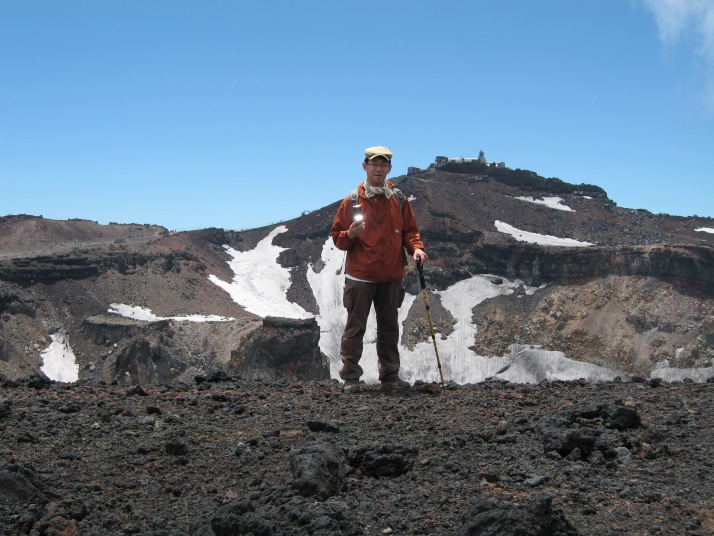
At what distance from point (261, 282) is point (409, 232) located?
70413 millimetres

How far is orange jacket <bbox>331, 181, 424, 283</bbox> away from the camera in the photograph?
8.72 m

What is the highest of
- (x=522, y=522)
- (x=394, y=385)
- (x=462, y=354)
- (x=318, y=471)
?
(x=394, y=385)

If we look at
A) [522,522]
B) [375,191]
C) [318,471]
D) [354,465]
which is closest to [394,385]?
[375,191]

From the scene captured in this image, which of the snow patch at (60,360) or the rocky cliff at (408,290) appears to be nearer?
the snow patch at (60,360)

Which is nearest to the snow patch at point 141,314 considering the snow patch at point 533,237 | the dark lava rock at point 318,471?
the snow patch at point 533,237

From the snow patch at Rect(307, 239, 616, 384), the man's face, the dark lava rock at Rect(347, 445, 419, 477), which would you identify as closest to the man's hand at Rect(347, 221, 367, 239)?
the man's face

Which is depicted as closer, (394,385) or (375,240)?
(375,240)

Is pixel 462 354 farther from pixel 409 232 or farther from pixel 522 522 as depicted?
pixel 522 522

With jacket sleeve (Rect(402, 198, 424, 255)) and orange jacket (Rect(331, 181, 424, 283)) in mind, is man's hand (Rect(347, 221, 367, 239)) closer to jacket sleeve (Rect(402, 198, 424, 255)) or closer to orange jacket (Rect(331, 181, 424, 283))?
orange jacket (Rect(331, 181, 424, 283))

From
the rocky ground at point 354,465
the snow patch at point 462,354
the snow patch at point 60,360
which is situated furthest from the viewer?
the snow patch at point 462,354

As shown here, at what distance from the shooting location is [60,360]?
50312 millimetres

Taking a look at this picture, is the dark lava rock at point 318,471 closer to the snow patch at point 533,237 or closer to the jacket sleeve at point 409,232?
the jacket sleeve at point 409,232

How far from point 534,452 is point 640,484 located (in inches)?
34.7

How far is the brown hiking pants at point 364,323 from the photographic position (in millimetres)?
8844
